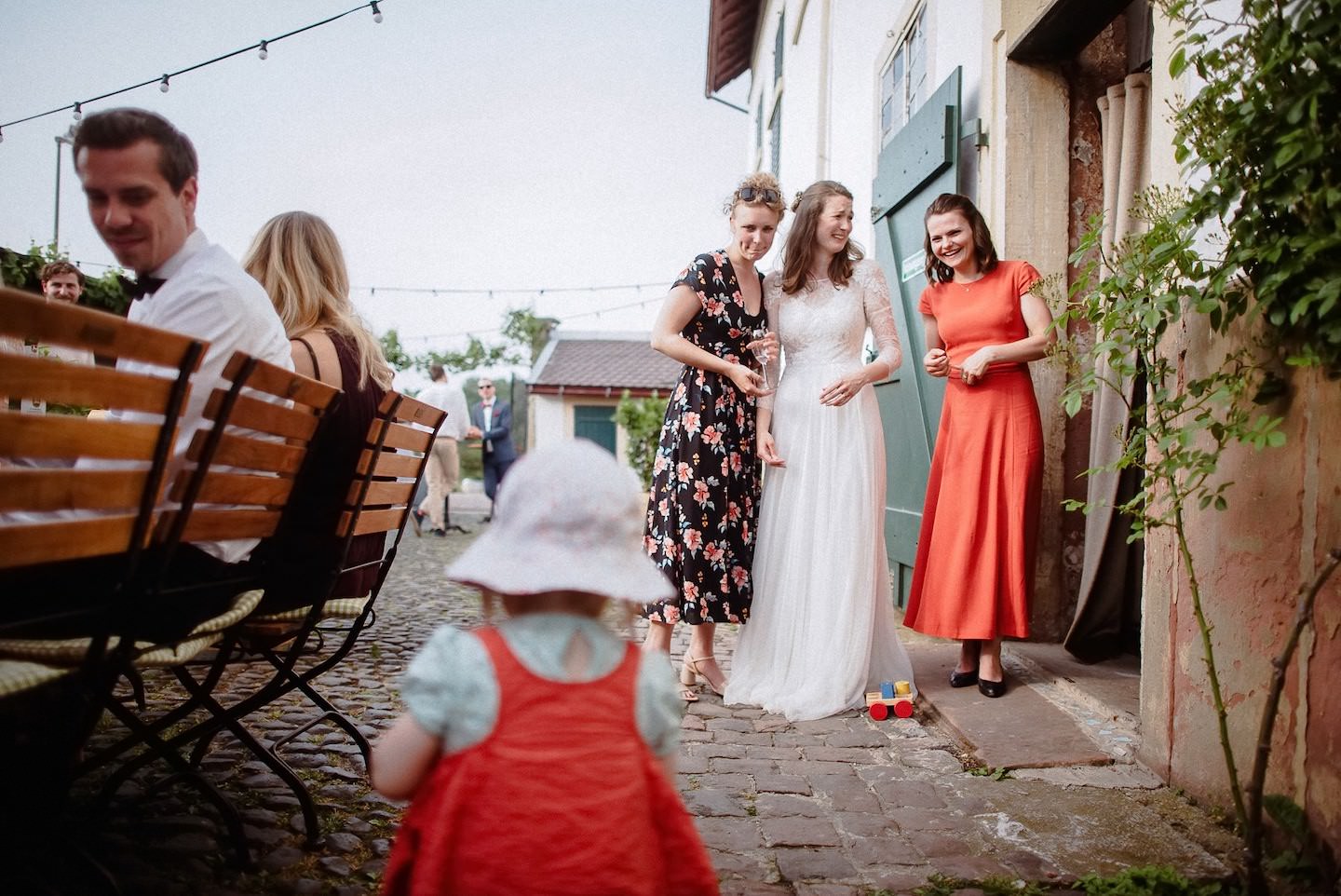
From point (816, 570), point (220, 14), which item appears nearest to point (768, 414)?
point (816, 570)

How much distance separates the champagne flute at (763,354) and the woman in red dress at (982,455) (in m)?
0.63

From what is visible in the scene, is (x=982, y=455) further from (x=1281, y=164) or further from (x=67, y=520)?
(x=67, y=520)

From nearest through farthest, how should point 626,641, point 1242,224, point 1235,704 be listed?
1. point 626,641
2. point 1242,224
3. point 1235,704

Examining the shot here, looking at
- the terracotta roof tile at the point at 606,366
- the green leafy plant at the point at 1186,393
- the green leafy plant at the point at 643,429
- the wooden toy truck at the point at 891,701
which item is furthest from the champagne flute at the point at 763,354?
the terracotta roof tile at the point at 606,366

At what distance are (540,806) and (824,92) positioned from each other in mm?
8912

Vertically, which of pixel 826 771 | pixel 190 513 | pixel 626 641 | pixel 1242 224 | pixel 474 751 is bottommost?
pixel 826 771

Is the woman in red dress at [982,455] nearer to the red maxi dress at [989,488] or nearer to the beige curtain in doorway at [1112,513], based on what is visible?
the red maxi dress at [989,488]

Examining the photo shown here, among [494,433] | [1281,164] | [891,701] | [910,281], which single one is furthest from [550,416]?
[1281,164]

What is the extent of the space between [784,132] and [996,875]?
36.8ft

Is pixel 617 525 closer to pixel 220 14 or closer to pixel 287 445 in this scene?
pixel 287 445

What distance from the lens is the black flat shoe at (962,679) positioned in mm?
3725

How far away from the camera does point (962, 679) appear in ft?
12.2

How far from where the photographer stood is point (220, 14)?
27.1 ft

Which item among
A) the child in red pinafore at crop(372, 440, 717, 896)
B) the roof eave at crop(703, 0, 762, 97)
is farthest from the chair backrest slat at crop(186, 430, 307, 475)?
the roof eave at crop(703, 0, 762, 97)
